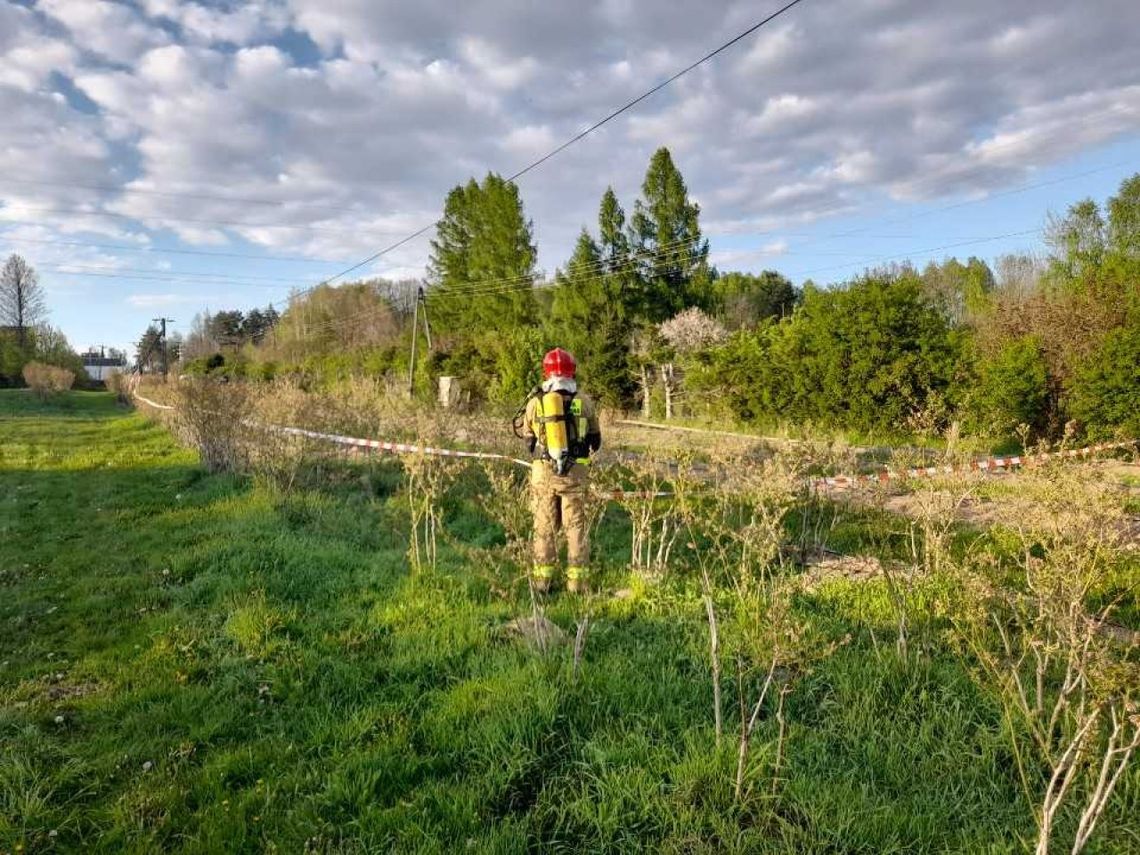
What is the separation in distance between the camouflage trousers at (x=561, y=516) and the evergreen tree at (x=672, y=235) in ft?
81.7

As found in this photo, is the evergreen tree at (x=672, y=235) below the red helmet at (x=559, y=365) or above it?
above

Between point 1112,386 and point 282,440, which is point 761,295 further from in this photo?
point 282,440

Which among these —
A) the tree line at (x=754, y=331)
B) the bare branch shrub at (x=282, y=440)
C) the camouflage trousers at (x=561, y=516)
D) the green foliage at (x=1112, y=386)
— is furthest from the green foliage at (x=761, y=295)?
the camouflage trousers at (x=561, y=516)

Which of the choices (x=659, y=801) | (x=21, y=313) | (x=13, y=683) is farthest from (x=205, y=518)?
(x=21, y=313)

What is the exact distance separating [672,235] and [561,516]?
86.8 feet

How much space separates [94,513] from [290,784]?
822cm

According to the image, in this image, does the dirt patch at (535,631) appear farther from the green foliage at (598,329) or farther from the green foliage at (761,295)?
the green foliage at (761,295)

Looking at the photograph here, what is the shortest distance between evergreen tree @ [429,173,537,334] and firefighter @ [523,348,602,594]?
A: 29.0m

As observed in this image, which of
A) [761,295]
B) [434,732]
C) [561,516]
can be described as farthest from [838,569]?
[761,295]

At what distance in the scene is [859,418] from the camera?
15.5 metres

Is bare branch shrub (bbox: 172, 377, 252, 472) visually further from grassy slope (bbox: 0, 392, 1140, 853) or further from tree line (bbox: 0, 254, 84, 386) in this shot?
tree line (bbox: 0, 254, 84, 386)

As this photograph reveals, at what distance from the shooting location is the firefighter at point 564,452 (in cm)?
554

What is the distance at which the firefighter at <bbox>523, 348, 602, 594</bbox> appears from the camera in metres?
5.54

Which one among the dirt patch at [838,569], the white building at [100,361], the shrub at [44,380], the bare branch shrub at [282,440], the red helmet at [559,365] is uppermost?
the white building at [100,361]
